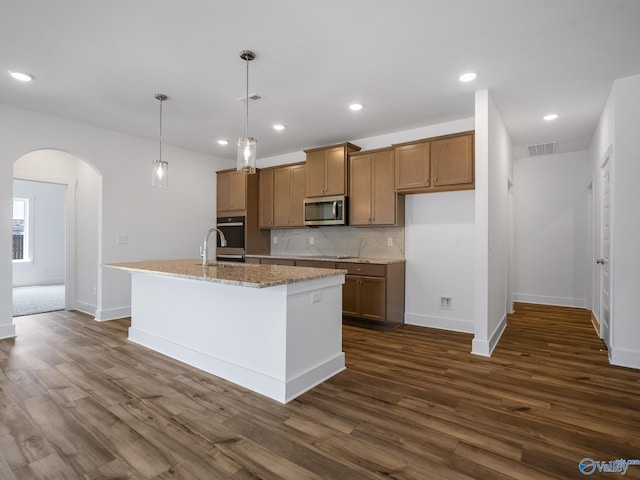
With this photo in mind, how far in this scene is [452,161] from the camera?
4023 mm

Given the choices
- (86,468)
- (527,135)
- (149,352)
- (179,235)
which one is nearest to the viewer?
(86,468)

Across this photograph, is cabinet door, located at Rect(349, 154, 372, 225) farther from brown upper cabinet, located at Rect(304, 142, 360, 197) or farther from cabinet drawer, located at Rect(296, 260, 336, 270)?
cabinet drawer, located at Rect(296, 260, 336, 270)

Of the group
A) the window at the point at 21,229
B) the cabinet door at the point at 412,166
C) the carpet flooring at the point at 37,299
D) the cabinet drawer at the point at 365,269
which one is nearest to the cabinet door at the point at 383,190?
the cabinet door at the point at 412,166

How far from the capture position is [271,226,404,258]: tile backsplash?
488cm

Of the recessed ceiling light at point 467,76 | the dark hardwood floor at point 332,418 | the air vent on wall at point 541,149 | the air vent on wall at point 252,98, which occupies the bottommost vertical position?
the dark hardwood floor at point 332,418

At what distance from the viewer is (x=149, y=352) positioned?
3439 mm

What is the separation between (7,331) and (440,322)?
5190mm

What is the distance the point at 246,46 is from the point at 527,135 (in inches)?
165

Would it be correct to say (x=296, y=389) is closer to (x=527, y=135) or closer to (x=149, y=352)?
(x=149, y=352)

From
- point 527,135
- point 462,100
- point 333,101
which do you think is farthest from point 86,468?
point 527,135

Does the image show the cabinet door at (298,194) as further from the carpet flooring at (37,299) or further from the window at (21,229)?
the window at (21,229)

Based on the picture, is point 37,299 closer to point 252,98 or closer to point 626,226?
point 252,98

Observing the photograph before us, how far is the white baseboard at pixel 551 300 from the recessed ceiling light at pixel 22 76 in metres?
7.41

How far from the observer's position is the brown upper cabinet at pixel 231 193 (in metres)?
5.86
